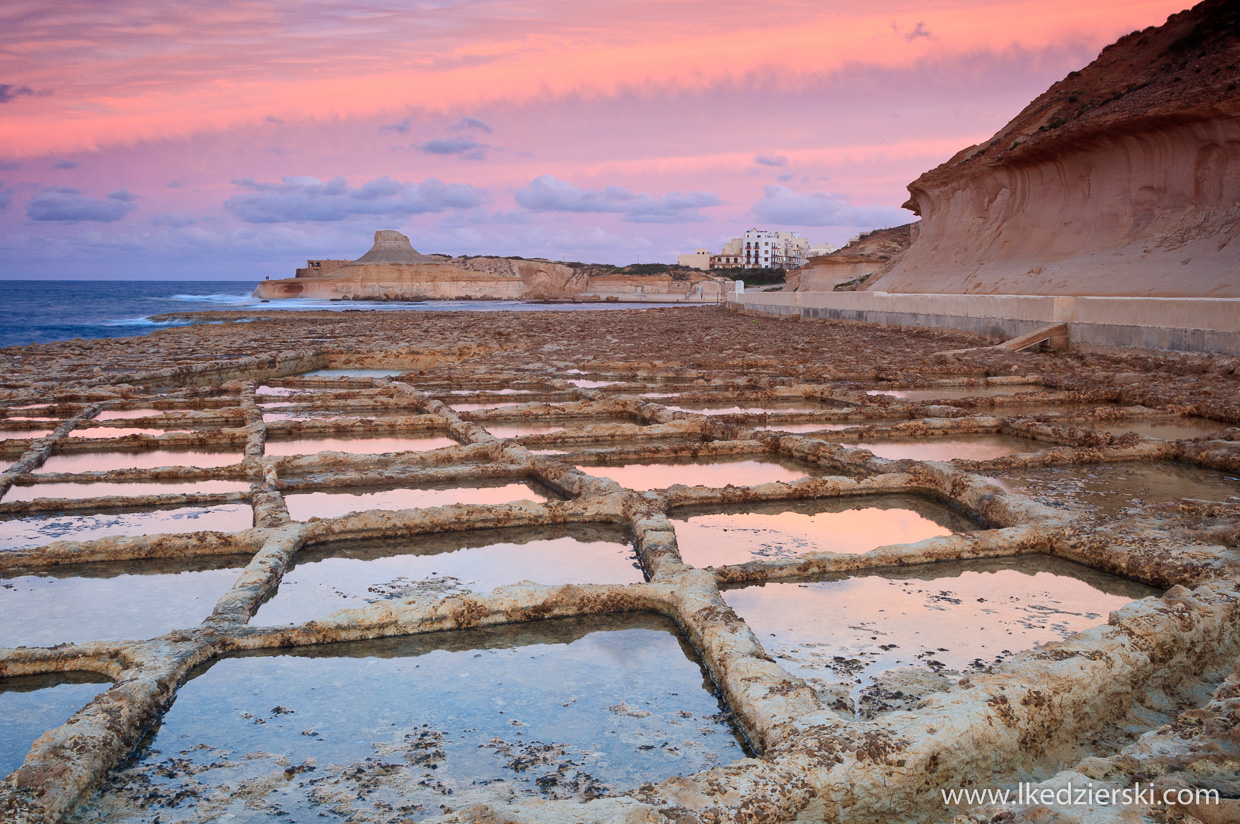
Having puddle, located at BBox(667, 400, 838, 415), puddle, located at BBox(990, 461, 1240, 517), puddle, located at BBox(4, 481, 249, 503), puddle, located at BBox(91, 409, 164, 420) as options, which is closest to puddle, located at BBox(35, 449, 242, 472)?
puddle, located at BBox(4, 481, 249, 503)

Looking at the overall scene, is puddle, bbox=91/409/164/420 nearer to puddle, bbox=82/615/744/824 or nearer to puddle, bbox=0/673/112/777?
puddle, bbox=0/673/112/777

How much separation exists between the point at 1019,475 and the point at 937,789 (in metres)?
2.90

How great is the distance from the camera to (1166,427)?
5551 mm

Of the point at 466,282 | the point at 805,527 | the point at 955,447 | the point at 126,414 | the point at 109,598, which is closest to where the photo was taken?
the point at 109,598

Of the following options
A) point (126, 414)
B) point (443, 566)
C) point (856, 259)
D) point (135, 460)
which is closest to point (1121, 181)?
point (126, 414)

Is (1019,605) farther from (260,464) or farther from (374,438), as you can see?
(374,438)

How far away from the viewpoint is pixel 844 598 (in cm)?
264

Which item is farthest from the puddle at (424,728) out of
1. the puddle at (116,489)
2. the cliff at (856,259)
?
the cliff at (856,259)

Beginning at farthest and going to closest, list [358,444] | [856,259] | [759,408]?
[856,259] → [759,408] → [358,444]

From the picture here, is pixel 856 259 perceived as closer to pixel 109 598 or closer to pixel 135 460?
pixel 135 460

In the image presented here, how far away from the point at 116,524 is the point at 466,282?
64663mm

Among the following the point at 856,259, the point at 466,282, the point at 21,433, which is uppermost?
the point at 466,282

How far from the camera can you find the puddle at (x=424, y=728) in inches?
63.7

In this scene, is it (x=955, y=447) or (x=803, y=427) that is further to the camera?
(x=803, y=427)
